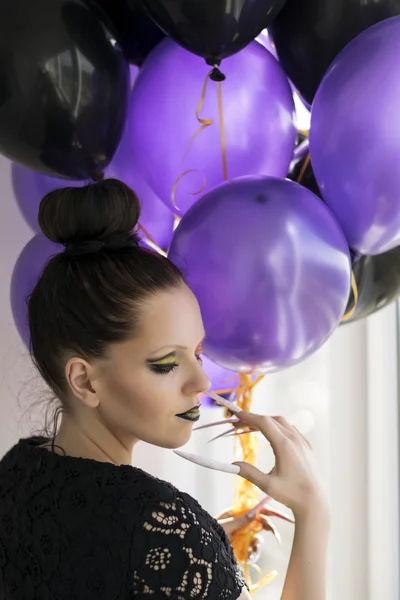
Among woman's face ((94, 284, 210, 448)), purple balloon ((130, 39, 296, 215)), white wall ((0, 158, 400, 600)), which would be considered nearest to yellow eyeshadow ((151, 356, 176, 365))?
woman's face ((94, 284, 210, 448))

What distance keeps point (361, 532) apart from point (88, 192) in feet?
4.67

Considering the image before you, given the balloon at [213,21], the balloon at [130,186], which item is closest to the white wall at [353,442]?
the balloon at [130,186]

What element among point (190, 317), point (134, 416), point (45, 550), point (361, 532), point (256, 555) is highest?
point (190, 317)

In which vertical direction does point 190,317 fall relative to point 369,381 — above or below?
above

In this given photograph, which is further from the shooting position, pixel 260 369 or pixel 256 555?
pixel 256 555

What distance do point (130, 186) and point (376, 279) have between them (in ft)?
1.42

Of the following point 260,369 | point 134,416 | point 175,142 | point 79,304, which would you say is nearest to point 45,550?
point 134,416

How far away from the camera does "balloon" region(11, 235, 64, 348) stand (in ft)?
3.99

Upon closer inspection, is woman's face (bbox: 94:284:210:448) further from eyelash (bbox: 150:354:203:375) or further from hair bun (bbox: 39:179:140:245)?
hair bun (bbox: 39:179:140:245)

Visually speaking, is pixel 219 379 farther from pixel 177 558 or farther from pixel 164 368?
pixel 177 558

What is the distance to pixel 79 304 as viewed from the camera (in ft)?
3.07

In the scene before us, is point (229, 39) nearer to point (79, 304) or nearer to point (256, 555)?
point (79, 304)

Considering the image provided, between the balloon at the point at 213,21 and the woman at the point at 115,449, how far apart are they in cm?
21

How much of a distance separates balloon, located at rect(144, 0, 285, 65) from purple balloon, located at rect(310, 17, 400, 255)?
0.44ft
